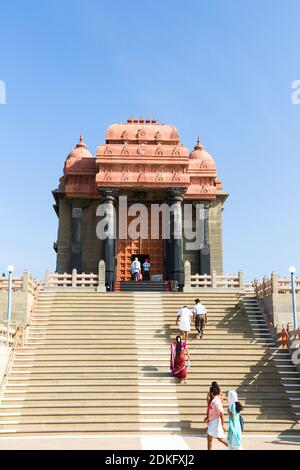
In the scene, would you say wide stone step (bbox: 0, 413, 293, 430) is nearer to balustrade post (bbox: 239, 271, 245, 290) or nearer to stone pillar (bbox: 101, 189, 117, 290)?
balustrade post (bbox: 239, 271, 245, 290)

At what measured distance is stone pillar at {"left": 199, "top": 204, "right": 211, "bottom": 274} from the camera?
29.8 metres

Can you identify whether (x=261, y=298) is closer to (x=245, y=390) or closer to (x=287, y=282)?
(x=287, y=282)

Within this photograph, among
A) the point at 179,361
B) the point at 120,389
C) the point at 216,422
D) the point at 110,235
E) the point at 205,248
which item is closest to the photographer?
the point at 216,422

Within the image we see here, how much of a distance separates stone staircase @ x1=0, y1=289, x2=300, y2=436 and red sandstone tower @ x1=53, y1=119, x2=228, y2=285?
258 inches

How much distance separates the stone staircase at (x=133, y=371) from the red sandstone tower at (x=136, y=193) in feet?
21.5

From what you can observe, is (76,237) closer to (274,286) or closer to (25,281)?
(25,281)

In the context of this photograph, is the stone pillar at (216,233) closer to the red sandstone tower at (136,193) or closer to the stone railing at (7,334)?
the red sandstone tower at (136,193)

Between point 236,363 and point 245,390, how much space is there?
1.53 metres

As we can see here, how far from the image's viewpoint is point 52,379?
16.8 m

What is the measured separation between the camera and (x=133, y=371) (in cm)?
1727

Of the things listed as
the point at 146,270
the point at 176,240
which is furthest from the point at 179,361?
the point at 146,270

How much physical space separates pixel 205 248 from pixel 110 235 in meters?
5.17

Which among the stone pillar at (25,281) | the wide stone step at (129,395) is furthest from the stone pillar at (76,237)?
the wide stone step at (129,395)
